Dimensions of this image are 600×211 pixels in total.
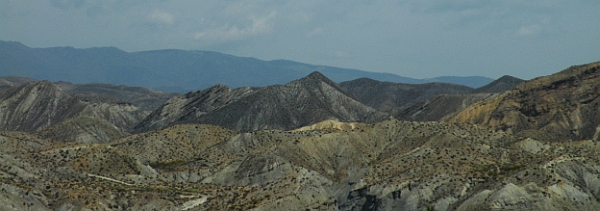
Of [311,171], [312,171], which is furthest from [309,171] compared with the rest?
[312,171]

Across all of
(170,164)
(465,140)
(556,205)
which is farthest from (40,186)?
(465,140)

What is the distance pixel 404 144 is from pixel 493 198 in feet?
181

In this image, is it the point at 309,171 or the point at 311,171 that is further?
the point at 311,171

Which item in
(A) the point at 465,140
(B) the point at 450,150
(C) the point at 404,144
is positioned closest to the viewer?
(B) the point at 450,150

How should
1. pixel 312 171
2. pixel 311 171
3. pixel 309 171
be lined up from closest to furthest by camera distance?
pixel 309 171
pixel 311 171
pixel 312 171

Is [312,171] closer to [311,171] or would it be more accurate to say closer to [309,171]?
[311,171]

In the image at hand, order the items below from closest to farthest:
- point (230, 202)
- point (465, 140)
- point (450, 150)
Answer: point (230, 202)
point (450, 150)
point (465, 140)

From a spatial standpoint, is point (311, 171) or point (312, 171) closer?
point (311, 171)

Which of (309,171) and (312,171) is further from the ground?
(309,171)

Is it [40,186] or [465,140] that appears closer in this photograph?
[40,186]

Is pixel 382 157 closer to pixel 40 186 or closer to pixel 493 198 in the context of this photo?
pixel 493 198

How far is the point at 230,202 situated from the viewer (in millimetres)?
99312

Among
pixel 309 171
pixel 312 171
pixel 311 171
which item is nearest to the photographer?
pixel 309 171

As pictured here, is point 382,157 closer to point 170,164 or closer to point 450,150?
point 450,150
